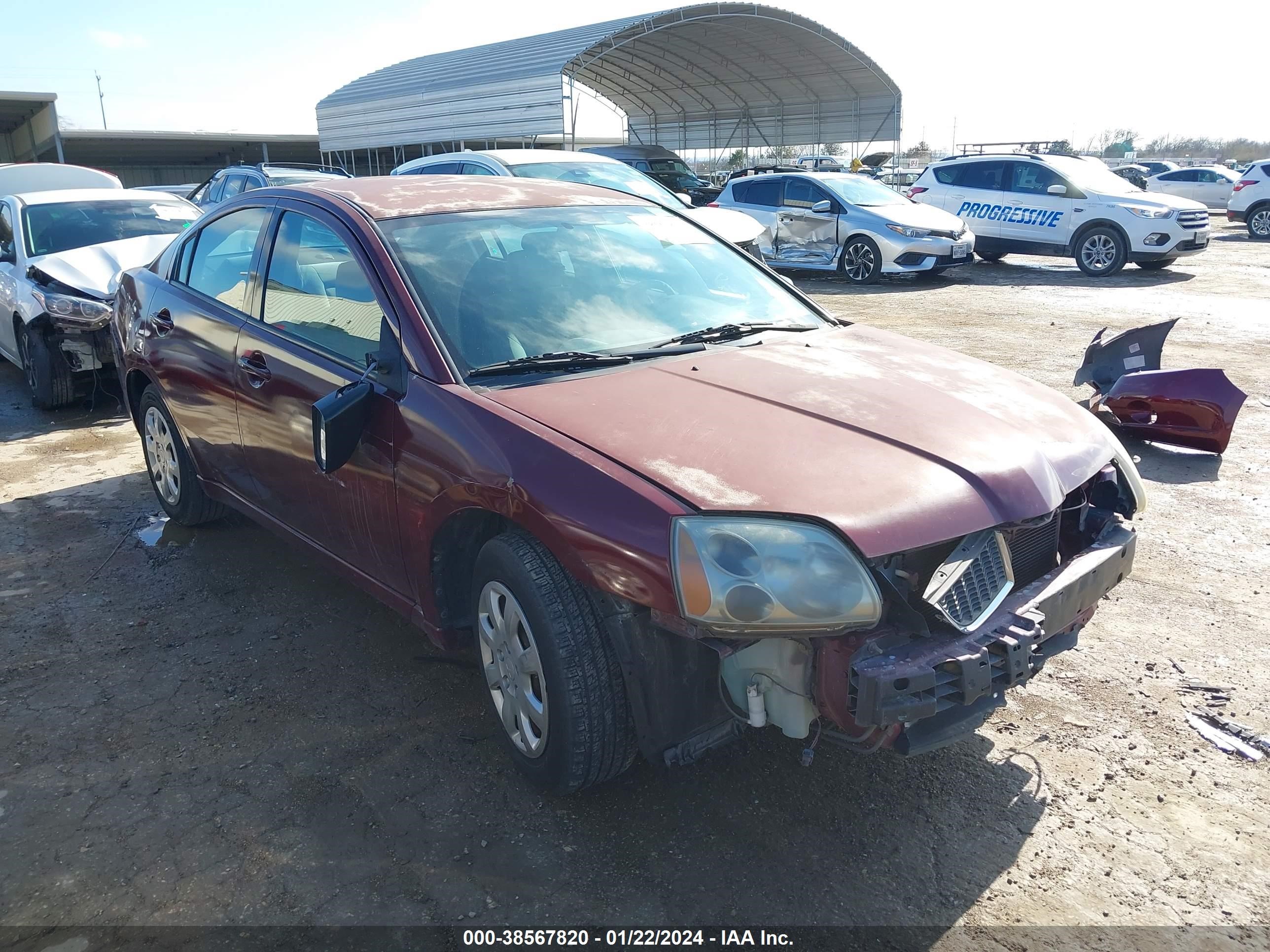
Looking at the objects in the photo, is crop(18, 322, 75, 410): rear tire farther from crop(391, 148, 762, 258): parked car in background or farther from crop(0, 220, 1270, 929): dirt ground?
crop(391, 148, 762, 258): parked car in background

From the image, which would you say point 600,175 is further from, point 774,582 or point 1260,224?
point 1260,224

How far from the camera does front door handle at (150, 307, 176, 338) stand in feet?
14.8

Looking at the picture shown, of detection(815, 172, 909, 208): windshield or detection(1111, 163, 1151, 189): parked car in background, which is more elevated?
detection(1111, 163, 1151, 189): parked car in background

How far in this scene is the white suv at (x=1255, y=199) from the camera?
20531 millimetres

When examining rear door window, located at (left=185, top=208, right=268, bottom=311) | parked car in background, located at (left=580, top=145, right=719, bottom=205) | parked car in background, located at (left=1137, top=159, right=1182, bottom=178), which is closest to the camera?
rear door window, located at (left=185, top=208, right=268, bottom=311)

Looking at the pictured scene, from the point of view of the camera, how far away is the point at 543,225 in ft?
11.9

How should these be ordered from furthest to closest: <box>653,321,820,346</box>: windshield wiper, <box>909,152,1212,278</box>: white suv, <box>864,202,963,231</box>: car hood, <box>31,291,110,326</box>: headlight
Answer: <box>909,152,1212,278</box>: white suv
<box>864,202,963,231</box>: car hood
<box>31,291,110,326</box>: headlight
<box>653,321,820,346</box>: windshield wiper

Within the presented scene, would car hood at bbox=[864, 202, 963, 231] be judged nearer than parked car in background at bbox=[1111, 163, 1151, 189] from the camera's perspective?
Yes

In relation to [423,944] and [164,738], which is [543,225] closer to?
[164,738]

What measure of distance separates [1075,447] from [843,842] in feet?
4.43

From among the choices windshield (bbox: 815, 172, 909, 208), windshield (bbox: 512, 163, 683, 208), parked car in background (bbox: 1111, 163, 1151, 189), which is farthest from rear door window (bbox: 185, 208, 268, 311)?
parked car in background (bbox: 1111, 163, 1151, 189)

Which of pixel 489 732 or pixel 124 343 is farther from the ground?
pixel 124 343

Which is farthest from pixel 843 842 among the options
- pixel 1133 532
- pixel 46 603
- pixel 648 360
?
pixel 46 603

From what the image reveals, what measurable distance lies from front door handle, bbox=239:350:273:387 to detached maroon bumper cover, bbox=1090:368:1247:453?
492 cm
